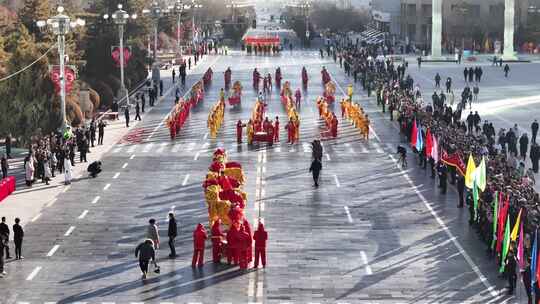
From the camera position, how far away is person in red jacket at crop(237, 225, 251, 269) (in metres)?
27.7

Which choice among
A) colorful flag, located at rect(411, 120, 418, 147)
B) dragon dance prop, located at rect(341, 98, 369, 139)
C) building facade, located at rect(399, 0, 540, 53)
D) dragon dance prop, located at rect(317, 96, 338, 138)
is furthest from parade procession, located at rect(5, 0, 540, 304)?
building facade, located at rect(399, 0, 540, 53)

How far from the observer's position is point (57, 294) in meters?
25.6

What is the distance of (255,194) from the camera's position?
38.2 m

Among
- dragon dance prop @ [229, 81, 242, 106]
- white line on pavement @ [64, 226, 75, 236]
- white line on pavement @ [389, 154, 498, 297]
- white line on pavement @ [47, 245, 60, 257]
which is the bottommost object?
white line on pavement @ [389, 154, 498, 297]

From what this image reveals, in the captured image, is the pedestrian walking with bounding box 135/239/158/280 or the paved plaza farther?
the pedestrian walking with bounding box 135/239/158/280

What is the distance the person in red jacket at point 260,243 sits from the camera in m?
27.5

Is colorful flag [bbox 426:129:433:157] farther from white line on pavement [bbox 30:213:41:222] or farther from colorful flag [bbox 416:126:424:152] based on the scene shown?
white line on pavement [bbox 30:213:41:222]

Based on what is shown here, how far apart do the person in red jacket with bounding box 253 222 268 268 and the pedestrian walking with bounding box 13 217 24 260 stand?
558cm

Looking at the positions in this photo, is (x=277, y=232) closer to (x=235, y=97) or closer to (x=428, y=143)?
(x=428, y=143)

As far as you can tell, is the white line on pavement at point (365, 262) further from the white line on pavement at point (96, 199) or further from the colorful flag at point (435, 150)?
the colorful flag at point (435, 150)

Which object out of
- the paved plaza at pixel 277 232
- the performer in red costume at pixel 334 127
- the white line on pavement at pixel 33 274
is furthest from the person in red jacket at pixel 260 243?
the performer in red costume at pixel 334 127

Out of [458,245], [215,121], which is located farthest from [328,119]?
[458,245]

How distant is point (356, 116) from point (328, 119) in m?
1.30

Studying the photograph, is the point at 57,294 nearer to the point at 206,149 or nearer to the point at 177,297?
the point at 177,297
